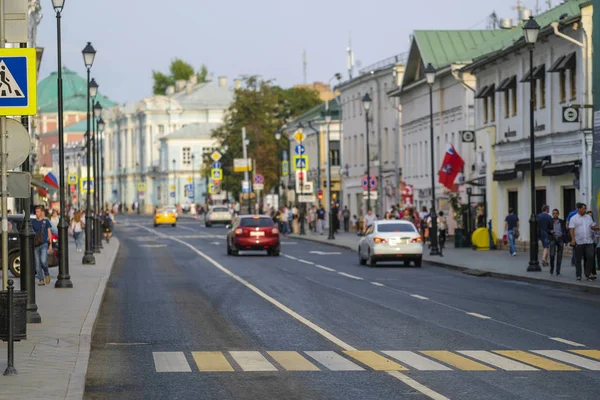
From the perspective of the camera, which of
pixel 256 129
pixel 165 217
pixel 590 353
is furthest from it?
pixel 256 129

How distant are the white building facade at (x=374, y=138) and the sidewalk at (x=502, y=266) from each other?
31354mm

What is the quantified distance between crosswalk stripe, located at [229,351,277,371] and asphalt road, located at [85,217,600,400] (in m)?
0.01

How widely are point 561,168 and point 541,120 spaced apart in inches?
183

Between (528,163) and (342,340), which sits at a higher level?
(528,163)

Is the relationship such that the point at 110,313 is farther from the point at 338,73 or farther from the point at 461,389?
the point at 338,73

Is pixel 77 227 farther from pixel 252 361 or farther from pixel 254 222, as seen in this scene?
pixel 252 361

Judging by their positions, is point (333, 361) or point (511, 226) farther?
point (511, 226)

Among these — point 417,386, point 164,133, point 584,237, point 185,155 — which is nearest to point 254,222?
point 584,237

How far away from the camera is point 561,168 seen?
45.8 metres

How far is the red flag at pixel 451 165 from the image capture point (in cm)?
6188

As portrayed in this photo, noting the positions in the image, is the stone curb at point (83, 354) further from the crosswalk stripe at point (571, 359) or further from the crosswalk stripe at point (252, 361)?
the crosswalk stripe at point (571, 359)

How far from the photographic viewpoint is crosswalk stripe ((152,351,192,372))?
15148 mm

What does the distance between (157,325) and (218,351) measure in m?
4.25

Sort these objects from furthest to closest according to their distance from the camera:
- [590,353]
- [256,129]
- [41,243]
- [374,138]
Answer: [256,129] < [374,138] < [41,243] < [590,353]
